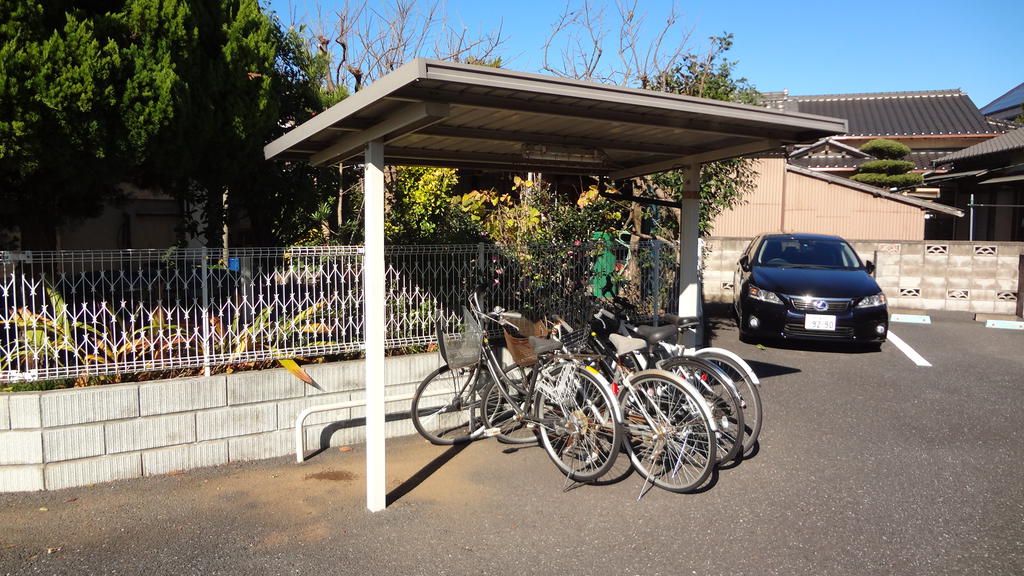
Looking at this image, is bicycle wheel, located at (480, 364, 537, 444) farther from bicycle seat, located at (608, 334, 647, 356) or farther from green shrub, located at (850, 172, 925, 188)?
green shrub, located at (850, 172, 925, 188)

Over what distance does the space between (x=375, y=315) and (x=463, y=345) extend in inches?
42.6

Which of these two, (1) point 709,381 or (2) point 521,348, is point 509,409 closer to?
(2) point 521,348

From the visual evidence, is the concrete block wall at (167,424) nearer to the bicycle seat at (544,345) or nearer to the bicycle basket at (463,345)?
the bicycle basket at (463,345)

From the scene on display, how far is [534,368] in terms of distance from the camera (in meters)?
5.03

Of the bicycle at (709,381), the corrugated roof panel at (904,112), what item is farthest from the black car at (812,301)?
the corrugated roof panel at (904,112)

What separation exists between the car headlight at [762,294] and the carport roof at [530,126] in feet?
9.60

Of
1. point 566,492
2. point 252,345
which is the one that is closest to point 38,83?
point 252,345

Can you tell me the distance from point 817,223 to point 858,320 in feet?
32.3

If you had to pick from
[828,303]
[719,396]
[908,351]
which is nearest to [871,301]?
[828,303]

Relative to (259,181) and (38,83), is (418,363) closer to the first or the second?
(259,181)

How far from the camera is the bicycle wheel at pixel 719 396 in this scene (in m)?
4.58

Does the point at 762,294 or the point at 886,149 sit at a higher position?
the point at 886,149

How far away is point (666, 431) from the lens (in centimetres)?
443

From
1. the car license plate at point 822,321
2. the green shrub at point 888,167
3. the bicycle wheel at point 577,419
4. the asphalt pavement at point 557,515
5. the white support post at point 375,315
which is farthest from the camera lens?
the green shrub at point 888,167
